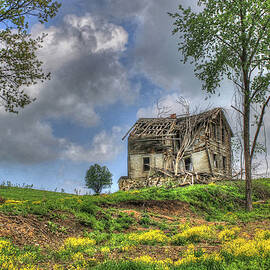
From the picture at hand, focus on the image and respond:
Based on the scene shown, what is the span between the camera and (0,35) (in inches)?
768

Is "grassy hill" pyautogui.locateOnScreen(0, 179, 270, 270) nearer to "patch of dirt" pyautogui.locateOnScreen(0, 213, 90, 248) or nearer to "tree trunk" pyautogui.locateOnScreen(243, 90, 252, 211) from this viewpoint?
"patch of dirt" pyautogui.locateOnScreen(0, 213, 90, 248)

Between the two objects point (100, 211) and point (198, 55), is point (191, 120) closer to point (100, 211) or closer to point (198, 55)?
point (198, 55)

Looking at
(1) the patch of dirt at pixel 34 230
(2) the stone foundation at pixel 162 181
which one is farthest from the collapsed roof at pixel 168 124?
(1) the patch of dirt at pixel 34 230

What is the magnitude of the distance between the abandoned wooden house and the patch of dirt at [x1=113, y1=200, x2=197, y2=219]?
14310mm

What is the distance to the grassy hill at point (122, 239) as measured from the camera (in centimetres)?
654

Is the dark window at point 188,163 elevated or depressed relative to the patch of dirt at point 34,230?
elevated

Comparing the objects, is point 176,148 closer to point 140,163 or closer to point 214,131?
point 140,163

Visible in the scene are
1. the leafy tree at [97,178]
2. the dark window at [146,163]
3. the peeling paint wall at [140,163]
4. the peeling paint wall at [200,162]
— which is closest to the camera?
the peeling paint wall at [200,162]

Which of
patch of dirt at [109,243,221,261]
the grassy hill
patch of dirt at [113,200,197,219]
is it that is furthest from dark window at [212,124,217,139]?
patch of dirt at [109,243,221,261]

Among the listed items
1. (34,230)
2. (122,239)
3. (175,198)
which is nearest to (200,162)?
(175,198)

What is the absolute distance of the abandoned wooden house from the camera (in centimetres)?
3584

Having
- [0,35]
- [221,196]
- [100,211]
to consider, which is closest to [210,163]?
[221,196]

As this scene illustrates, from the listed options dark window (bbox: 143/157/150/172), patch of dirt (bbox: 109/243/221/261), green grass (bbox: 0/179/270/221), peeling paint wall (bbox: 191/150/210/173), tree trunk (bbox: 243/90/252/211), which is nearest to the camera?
patch of dirt (bbox: 109/243/221/261)

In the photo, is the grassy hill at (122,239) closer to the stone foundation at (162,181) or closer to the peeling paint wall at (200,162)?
the stone foundation at (162,181)
